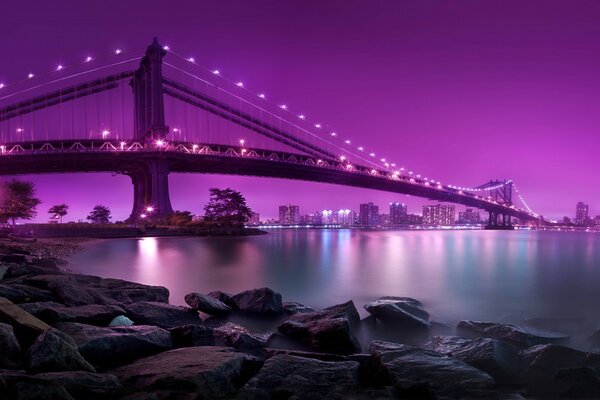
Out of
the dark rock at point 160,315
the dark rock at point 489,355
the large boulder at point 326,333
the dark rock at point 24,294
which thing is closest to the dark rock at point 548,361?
the dark rock at point 489,355

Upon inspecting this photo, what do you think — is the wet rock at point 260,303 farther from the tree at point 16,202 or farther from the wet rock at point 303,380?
the tree at point 16,202

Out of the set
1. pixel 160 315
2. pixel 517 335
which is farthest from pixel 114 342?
pixel 517 335

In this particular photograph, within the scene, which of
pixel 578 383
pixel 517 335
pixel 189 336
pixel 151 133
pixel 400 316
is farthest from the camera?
pixel 151 133

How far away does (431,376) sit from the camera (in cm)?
443

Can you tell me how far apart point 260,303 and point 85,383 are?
13.9 ft

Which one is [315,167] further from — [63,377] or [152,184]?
[63,377]

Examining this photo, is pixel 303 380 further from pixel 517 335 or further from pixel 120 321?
pixel 517 335

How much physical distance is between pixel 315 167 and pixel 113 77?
3127cm

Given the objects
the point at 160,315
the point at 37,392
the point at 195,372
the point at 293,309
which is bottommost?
the point at 293,309

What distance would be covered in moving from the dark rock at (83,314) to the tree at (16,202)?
3632 cm

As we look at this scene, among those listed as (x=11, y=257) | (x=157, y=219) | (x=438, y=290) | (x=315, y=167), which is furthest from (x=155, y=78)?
(x=438, y=290)

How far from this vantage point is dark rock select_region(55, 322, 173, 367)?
436 cm

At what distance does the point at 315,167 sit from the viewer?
56.1 metres

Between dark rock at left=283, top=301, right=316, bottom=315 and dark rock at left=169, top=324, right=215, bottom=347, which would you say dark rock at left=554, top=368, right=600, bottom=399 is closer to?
dark rock at left=169, top=324, right=215, bottom=347
